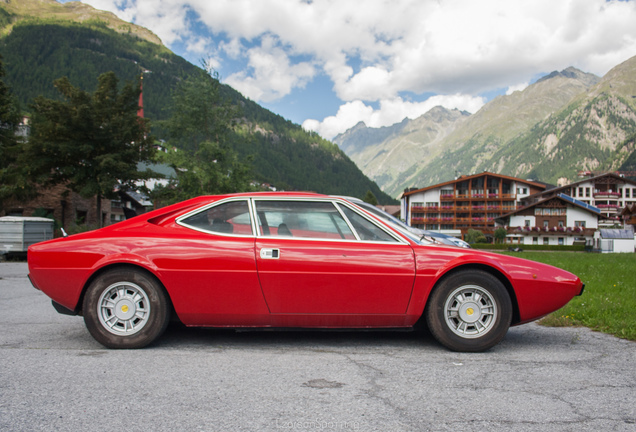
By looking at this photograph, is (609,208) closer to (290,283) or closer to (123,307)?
(290,283)

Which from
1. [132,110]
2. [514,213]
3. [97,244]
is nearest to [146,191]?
[132,110]

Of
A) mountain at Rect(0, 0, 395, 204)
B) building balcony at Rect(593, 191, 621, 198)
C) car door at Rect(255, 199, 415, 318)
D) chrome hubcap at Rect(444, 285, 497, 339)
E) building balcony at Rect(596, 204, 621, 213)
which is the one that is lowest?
chrome hubcap at Rect(444, 285, 497, 339)

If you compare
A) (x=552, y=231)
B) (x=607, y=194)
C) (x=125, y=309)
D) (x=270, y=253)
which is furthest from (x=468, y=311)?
(x=607, y=194)

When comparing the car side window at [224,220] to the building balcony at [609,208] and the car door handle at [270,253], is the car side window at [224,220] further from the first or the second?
the building balcony at [609,208]

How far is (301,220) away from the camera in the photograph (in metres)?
4.20

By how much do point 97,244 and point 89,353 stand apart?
919 millimetres

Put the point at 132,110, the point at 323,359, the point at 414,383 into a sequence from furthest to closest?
the point at 132,110 → the point at 323,359 → the point at 414,383

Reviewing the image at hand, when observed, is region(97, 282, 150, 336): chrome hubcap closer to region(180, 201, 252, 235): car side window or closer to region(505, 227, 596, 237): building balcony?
region(180, 201, 252, 235): car side window

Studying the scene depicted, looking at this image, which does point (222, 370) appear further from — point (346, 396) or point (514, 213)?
point (514, 213)

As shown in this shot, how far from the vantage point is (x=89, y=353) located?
12.5 ft

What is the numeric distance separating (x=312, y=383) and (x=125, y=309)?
1.90 m

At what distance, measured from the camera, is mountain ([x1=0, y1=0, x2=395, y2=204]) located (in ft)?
443

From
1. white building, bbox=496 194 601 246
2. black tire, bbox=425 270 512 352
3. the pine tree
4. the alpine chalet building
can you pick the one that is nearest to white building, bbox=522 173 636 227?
the alpine chalet building

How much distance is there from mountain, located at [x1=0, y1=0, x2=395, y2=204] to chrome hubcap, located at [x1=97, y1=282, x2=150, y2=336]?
390 feet
